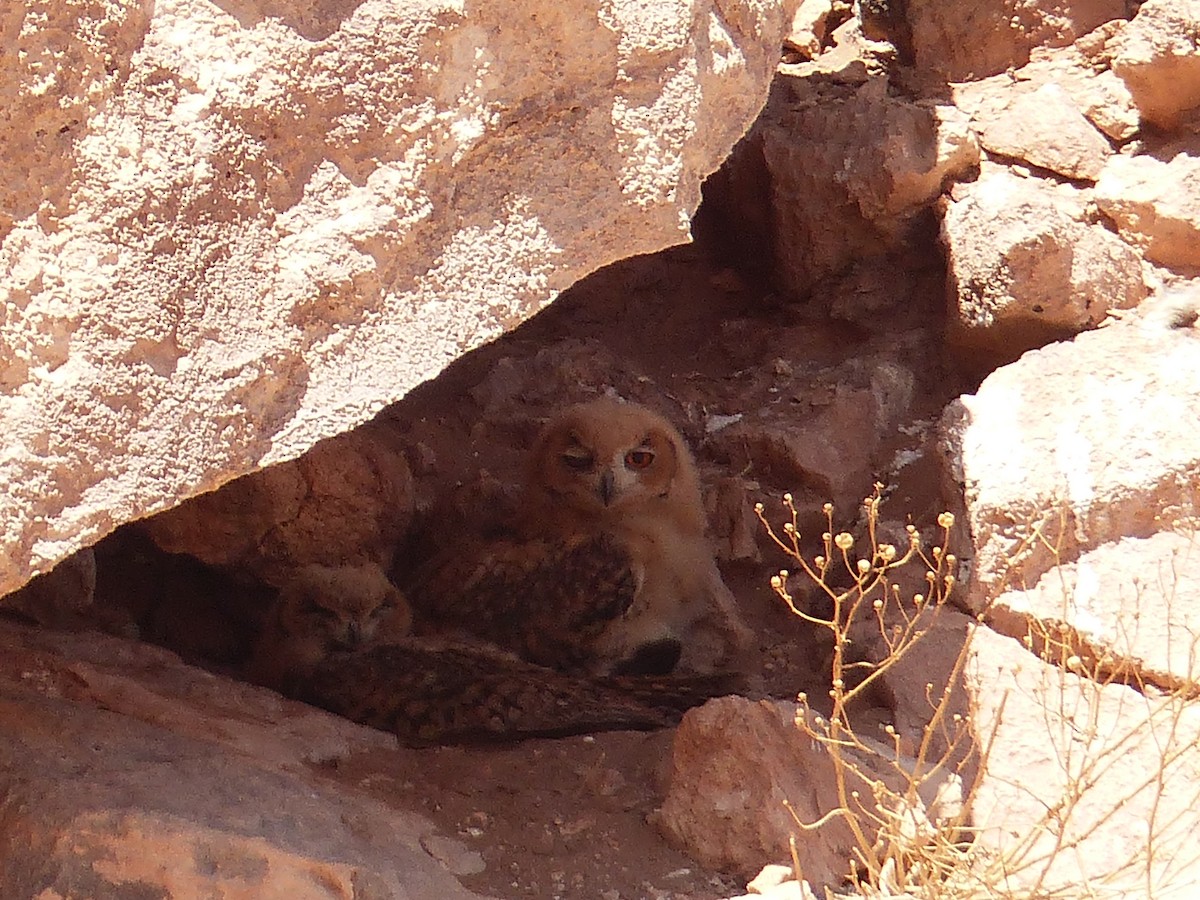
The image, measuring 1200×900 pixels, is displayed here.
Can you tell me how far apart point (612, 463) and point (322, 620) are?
1136 mm

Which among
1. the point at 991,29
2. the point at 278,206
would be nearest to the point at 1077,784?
the point at 278,206

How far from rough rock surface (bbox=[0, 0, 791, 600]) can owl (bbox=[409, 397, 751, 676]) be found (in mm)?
2098

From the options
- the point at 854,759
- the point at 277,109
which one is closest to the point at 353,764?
the point at 854,759

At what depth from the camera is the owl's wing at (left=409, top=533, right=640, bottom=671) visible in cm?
450

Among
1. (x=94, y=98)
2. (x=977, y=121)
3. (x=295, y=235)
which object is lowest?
(x=295, y=235)

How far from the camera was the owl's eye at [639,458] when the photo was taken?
482cm

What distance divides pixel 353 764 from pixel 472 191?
165cm

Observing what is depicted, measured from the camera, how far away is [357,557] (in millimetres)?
4828

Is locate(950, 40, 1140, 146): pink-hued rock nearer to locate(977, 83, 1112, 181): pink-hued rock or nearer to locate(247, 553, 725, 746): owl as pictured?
locate(977, 83, 1112, 181): pink-hued rock

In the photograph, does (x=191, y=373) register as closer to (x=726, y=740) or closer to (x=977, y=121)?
(x=726, y=740)

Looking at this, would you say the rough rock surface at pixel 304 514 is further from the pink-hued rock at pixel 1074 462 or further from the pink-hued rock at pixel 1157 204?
the pink-hued rock at pixel 1157 204

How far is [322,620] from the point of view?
4.43m

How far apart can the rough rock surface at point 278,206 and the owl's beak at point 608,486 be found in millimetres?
2194

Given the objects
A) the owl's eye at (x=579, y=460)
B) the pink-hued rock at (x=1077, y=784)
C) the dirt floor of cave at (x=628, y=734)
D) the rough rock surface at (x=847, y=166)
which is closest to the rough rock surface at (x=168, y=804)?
the dirt floor of cave at (x=628, y=734)
